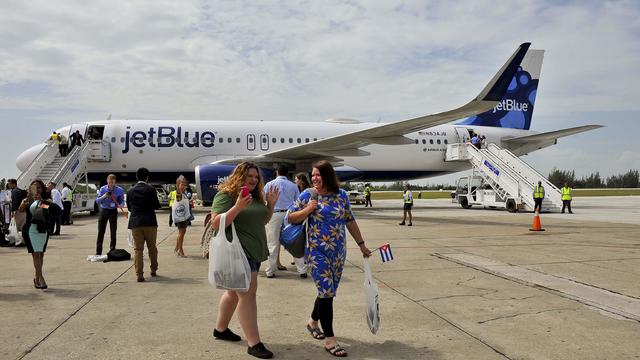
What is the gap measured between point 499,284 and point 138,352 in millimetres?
4270

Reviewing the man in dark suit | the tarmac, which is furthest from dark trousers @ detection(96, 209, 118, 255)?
the man in dark suit

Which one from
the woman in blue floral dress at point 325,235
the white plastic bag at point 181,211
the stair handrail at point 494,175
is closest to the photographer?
the woman in blue floral dress at point 325,235

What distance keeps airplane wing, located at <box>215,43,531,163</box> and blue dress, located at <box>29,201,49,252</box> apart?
32.7 ft

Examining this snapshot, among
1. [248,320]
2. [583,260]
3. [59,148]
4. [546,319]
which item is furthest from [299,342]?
[59,148]

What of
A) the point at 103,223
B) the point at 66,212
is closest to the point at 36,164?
the point at 66,212

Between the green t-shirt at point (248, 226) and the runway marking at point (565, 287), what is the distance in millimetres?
3495

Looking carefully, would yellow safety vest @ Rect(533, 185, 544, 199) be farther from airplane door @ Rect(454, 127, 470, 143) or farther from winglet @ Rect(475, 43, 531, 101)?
winglet @ Rect(475, 43, 531, 101)

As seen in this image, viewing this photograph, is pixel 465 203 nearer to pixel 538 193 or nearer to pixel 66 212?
pixel 538 193

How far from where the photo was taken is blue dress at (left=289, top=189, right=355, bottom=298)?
3.71 m

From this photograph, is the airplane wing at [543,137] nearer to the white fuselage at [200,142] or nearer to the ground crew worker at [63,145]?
the white fuselage at [200,142]

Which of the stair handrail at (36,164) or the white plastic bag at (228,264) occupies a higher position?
the stair handrail at (36,164)

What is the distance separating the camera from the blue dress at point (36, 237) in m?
5.86

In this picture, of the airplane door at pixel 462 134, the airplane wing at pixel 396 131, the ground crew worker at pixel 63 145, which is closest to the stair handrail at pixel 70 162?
the ground crew worker at pixel 63 145

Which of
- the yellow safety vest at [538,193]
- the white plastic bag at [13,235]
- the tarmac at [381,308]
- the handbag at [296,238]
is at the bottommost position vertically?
the tarmac at [381,308]
